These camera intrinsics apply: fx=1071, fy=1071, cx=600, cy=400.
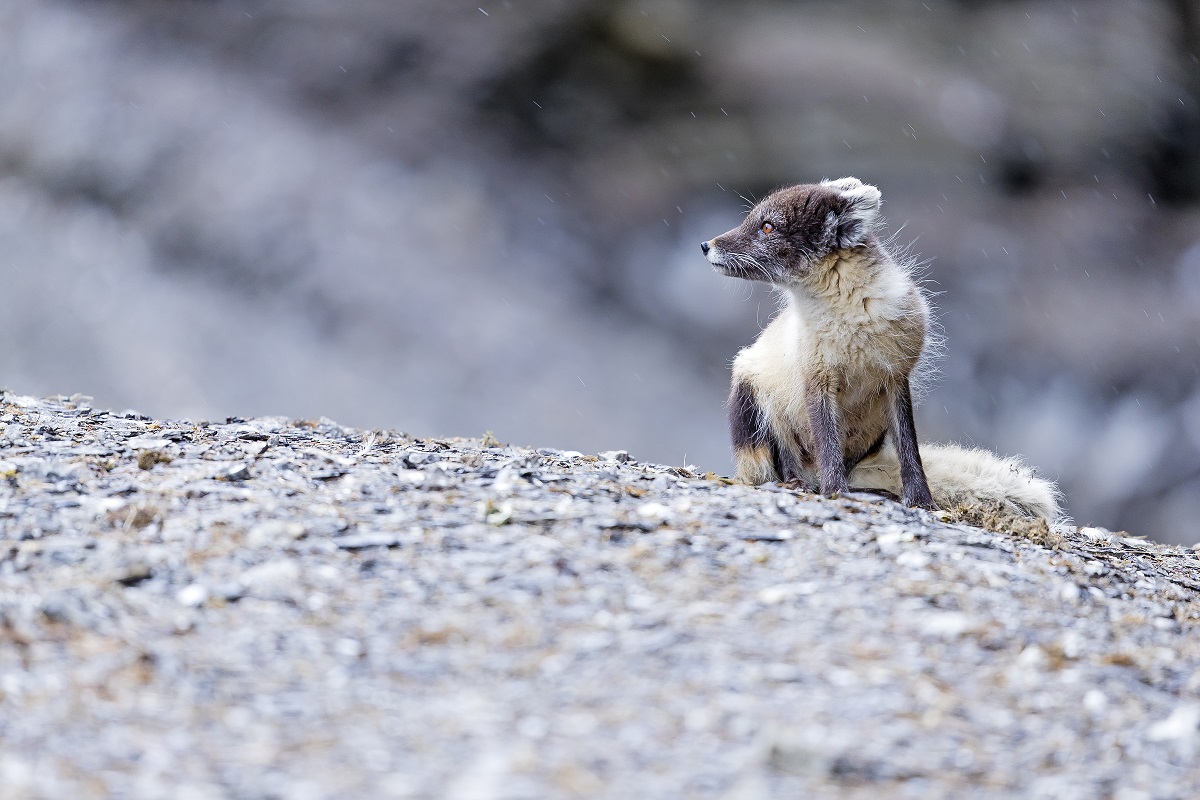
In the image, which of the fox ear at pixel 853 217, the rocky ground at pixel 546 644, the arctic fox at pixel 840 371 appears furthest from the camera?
the fox ear at pixel 853 217

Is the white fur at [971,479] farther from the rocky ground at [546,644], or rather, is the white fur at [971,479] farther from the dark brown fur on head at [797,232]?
the dark brown fur on head at [797,232]

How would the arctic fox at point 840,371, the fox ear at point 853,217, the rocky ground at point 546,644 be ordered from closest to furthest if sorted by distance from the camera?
the rocky ground at point 546,644, the arctic fox at point 840,371, the fox ear at point 853,217

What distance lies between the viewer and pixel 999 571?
14.8ft

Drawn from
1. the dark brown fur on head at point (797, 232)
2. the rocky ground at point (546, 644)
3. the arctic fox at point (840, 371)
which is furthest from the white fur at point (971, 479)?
the dark brown fur on head at point (797, 232)

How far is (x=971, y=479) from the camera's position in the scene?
6.40 meters

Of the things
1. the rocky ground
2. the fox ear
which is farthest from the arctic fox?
the rocky ground

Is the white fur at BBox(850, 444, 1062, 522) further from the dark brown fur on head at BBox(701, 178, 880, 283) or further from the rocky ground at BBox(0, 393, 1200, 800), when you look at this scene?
the dark brown fur on head at BBox(701, 178, 880, 283)

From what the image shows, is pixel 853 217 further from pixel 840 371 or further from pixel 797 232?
pixel 840 371

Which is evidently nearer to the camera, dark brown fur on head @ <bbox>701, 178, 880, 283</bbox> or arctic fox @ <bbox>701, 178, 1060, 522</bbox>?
arctic fox @ <bbox>701, 178, 1060, 522</bbox>

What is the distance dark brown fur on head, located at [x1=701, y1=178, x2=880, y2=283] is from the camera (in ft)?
20.7

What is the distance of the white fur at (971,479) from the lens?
6.32m

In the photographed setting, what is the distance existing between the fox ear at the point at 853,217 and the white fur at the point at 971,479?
4.43 ft

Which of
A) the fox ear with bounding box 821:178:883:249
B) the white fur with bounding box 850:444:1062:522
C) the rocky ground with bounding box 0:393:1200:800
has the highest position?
the fox ear with bounding box 821:178:883:249

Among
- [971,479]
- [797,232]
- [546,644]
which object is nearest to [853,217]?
[797,232]
